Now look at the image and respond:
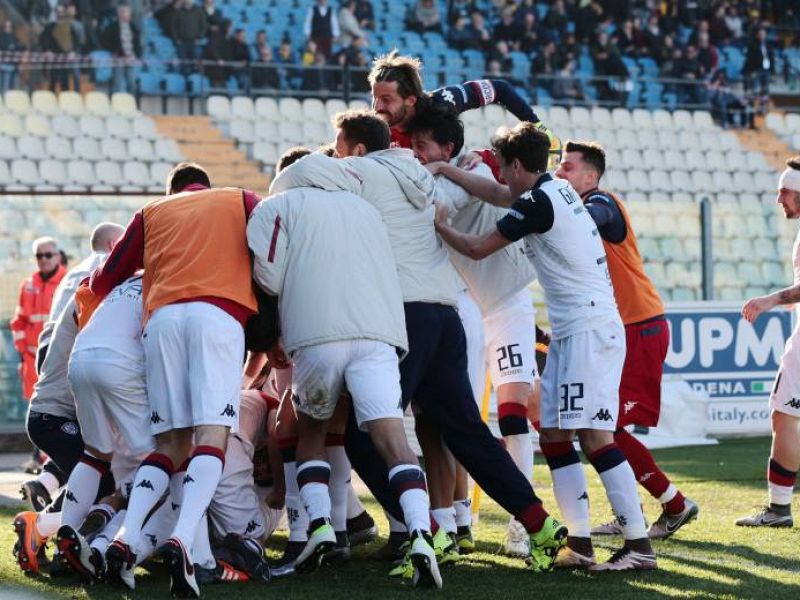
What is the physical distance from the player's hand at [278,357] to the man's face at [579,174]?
5.49ft

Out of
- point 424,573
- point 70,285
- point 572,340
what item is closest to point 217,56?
point 70,285

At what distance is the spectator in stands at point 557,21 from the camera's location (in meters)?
24.5

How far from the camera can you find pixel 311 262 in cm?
562

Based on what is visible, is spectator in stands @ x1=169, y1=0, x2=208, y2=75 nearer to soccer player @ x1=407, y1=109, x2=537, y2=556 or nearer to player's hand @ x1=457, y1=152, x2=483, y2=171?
player's hand @ x1=457, y1=152, x2=483, y2=171

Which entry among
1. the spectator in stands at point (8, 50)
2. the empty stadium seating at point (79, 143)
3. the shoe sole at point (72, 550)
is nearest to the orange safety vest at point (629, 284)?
the shoe sole at point (72, 550)

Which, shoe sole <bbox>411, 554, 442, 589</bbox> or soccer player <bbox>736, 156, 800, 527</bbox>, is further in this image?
soccer player <bbox>736, 156, 800, 527</bbox>

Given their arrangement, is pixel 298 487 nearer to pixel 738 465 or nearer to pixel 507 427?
pixel 507 427

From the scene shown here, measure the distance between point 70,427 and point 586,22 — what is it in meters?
19.6

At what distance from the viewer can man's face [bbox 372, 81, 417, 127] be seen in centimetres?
653

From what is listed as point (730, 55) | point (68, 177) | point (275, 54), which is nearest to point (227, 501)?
point (68, 177)

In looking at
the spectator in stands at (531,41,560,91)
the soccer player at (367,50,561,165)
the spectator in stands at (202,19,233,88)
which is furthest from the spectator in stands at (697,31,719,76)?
the soccer player at (367,50,561,165)

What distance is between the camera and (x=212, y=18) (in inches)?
828

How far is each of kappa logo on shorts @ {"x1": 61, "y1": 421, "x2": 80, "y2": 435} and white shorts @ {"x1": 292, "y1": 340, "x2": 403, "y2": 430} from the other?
1.64m

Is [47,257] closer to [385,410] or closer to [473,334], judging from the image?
[473,334]
